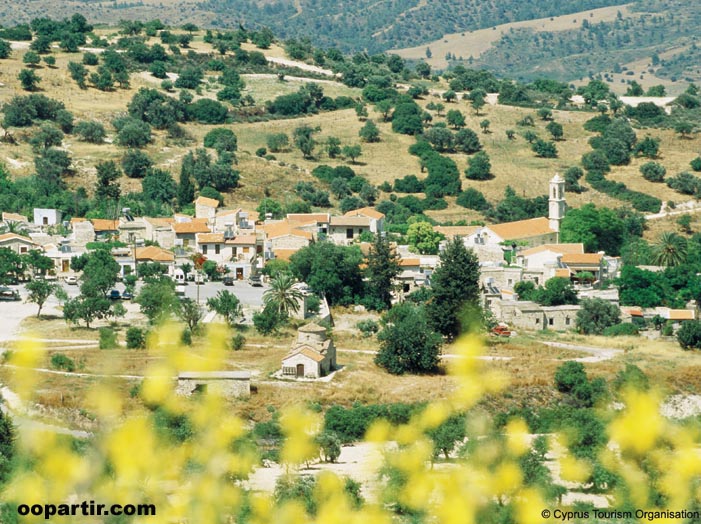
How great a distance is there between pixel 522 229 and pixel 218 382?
31.4m

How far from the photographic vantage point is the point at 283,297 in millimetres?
55531

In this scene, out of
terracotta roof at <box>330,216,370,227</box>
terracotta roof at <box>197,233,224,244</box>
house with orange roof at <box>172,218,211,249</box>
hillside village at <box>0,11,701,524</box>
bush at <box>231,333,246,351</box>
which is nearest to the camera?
hillside village at <box>0,11,701,524</box>

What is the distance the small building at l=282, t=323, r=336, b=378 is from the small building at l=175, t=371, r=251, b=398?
2.34 m

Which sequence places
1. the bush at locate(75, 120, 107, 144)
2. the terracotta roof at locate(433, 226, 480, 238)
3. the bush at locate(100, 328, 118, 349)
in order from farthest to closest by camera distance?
the bush at locate(75, 120, 107, 144), the terracotta roof at locate(433, 226, 480, 238), the bush at locate(100, 328, 118, 349)

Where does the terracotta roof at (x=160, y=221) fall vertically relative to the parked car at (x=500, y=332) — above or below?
above

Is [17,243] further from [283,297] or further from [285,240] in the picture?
[283,297]

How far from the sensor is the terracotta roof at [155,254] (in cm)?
6325

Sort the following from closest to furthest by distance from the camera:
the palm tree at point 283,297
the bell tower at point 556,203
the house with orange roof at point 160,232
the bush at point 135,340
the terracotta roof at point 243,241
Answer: the bush at point 135,340 → the palm tree at point 283,297 → the terracotta roof at point 243,241 → the house with orange roof at point 160,232 → the bell tower at point 556,203

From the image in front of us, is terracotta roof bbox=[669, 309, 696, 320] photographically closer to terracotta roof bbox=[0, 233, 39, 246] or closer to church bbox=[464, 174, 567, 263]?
church bbox=[464, 174, 567, 263]

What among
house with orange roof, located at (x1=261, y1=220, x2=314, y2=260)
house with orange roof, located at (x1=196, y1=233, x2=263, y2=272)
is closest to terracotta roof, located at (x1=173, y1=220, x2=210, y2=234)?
house with orange roof, located at (x1=196, y1=233, x2=263, y2=272)

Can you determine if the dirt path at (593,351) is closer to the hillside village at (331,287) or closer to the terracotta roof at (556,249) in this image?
the hillside village at (331,287)

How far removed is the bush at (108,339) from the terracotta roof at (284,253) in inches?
550

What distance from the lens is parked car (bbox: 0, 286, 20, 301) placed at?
191 feet

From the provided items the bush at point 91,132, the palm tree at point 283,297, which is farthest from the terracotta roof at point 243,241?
the bush at point 91,132
